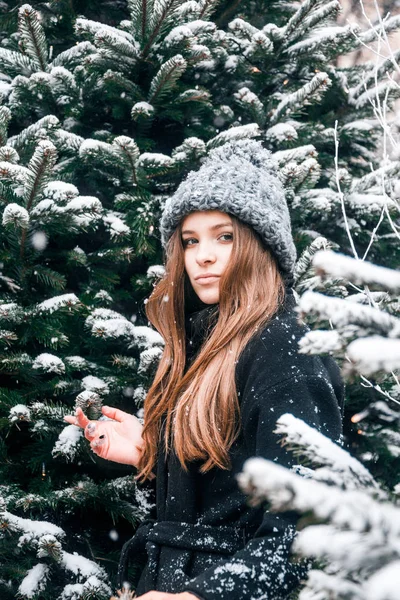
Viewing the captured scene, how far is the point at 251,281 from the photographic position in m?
1.89

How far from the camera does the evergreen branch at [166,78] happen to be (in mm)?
2346

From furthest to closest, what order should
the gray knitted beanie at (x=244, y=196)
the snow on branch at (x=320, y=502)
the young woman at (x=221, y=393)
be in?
the gray knitted beanie at (x=244, y=196) < the young woman at (x=221, y=393) < the snow on branch at (x=320, y=502)

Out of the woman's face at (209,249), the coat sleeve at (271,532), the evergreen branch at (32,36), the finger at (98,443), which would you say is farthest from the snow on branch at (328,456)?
the evergreen branch at (32,36)

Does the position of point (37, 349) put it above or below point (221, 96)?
below

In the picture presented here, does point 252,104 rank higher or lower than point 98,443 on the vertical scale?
higher

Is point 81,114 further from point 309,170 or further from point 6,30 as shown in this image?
point 309,170

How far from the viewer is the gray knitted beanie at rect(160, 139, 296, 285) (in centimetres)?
190

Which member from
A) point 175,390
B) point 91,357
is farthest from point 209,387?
point 91,357

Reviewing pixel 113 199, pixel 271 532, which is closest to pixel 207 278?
pixel 271 532

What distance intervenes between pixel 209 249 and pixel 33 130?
1.09 m

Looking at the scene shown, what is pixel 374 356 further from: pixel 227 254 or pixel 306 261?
pixel 306 261

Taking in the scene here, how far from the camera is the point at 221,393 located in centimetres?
170

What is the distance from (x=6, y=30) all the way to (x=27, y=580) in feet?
8.99

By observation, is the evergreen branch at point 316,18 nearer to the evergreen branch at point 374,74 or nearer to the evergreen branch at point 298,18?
the evergreen branch at point 298,18
